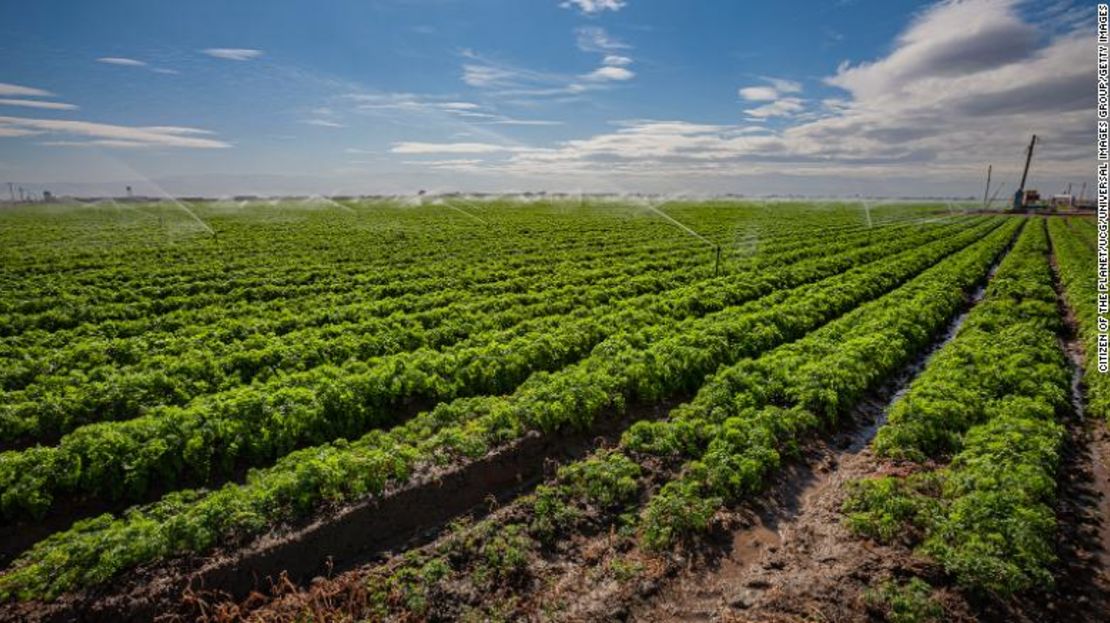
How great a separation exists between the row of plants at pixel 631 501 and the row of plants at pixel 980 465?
1492 mm

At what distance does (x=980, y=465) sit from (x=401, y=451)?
368 inches

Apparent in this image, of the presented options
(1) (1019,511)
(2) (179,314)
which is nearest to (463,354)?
(1) (1019,511)

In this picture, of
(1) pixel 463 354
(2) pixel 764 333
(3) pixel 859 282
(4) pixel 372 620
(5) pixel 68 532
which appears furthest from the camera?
(3) pixel 859 282

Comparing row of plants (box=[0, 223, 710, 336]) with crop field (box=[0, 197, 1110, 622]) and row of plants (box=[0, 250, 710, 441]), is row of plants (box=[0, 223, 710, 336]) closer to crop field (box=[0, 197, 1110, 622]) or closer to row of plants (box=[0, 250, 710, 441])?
crop field (box=[0, 197, 1110, 622])

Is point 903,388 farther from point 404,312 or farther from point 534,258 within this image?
point 534,258

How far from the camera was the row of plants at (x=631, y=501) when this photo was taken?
6.62m

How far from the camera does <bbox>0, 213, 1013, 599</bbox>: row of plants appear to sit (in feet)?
21.8

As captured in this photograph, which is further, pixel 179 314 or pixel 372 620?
pixel 179 314

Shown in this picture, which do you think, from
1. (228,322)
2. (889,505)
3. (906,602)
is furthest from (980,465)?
(228,322)

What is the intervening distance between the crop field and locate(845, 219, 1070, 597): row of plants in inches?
1.9

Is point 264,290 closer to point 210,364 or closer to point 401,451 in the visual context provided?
point 210,364

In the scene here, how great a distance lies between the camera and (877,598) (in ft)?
21.1

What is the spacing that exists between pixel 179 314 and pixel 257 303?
242 centimetres

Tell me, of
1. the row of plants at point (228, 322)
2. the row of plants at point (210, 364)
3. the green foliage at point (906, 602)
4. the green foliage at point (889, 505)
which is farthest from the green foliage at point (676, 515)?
the row of plants at point (228, 322)
